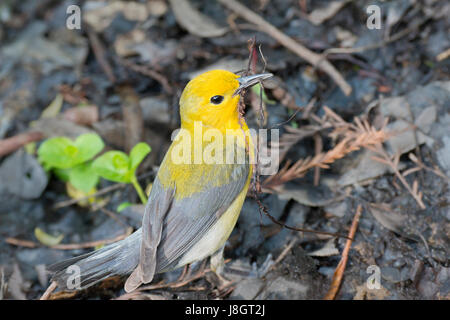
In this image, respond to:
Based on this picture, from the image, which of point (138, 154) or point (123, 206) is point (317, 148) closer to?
point (138, 154)

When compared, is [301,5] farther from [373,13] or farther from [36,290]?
[36,290]

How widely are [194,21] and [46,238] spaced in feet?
8.24

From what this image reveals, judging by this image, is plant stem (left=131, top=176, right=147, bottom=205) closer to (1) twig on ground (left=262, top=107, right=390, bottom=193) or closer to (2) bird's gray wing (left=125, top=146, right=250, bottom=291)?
(2) bird's gray wing (left=125, top=146, right=250, bottom=291)

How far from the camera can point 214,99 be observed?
2992 mm

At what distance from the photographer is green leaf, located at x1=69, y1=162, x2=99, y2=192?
150 inches

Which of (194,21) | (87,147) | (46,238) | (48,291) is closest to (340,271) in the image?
(48,291)

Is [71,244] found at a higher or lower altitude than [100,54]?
lower

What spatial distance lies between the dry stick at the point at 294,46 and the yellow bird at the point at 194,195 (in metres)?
1.43

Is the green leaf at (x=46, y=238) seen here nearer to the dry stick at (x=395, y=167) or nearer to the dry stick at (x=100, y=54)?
the dry stick at (x=100, y=54)

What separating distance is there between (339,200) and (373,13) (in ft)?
6.45

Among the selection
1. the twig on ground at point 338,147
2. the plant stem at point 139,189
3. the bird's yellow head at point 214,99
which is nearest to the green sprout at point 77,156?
the plant stem at point 139,189

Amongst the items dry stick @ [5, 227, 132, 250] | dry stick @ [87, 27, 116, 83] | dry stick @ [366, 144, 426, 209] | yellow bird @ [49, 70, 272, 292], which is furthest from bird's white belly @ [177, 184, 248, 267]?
dry stick @ [87, 27, 116, 83]
